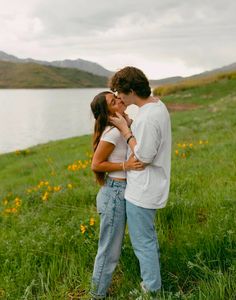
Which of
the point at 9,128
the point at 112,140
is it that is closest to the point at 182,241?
the point at 112,140

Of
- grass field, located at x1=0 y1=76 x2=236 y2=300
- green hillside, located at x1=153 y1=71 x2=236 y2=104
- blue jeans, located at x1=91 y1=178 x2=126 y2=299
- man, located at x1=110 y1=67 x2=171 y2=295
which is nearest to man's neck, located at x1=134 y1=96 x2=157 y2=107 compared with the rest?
man, located at x1=110 y1=67 x2=171 y2=295

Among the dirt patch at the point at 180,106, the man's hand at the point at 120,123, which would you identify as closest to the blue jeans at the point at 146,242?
the man's hand at the point at 120,123

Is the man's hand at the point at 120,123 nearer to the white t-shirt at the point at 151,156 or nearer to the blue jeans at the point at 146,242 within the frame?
the white t-shirt at the point at 151,156

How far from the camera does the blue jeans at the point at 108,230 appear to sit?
11.3 feet

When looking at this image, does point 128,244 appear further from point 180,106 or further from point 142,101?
point 180,106

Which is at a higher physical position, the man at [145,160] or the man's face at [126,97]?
the man's face at [126,97]

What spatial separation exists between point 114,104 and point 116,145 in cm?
35

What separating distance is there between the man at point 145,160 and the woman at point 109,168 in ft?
0.37

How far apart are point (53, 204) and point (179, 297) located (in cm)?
392

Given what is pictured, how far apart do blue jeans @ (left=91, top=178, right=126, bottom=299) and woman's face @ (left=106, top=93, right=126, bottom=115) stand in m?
0.60

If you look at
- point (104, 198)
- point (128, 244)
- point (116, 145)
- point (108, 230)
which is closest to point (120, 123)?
point (116, 145)

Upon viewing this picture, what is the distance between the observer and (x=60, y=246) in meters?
4.63

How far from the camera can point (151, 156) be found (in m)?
3.09

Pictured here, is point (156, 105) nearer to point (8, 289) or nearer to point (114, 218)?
point (114, 218)
